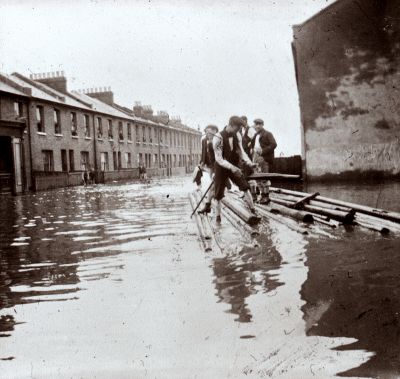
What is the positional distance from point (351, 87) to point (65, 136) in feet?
69.4

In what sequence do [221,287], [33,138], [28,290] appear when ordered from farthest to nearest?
[33,138] → [28,290] → [221,287]

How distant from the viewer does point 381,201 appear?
1015 cm

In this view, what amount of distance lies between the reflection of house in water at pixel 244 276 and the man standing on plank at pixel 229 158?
8.49 feet

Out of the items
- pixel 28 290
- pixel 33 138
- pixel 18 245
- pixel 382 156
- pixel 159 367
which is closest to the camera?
pixel 159 367

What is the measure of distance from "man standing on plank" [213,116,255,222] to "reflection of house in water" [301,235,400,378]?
2.77 metres

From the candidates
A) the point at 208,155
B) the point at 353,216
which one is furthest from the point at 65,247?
the point at 208,155

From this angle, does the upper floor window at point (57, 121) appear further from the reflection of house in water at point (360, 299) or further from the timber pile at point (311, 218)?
the reflection of house in water at point (360, 299)

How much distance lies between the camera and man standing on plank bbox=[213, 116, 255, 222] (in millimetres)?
7977

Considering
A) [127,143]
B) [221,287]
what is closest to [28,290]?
[221,287]

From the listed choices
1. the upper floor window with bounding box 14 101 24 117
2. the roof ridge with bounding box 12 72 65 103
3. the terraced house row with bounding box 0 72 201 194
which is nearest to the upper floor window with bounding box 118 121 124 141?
the terraced house row with bounding box 0 72 201 194

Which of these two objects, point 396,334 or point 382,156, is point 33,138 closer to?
point 382,156

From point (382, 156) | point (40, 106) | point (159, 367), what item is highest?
point (40, 106)

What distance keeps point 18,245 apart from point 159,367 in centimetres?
516

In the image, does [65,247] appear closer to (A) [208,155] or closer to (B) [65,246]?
(B) [65,246]
